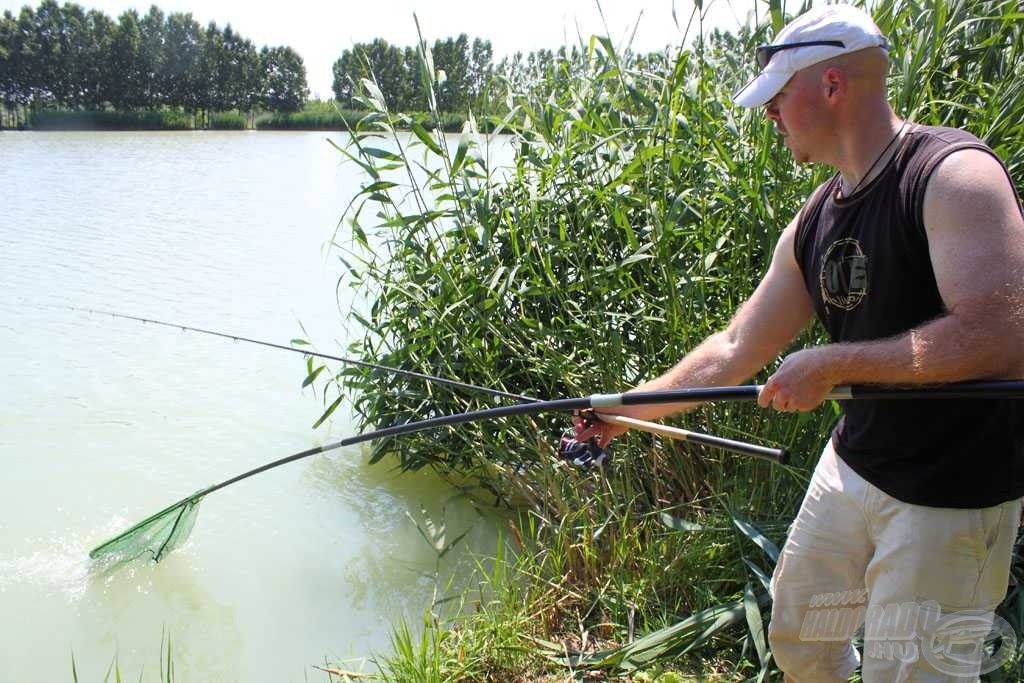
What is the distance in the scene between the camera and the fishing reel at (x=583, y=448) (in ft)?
7.32

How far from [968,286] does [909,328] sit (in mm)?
199

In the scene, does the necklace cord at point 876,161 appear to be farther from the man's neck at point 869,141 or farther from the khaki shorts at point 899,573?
the khaki shorts at point 899,573

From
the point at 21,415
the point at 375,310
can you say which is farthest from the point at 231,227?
the point at 375,310

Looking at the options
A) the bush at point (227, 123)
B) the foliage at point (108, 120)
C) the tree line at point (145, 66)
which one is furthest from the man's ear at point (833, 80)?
the tree line at point (145, 66)

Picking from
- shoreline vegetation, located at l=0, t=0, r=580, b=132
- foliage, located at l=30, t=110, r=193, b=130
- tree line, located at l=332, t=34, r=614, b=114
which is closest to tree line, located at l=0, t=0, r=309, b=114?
shoreline vegetation, located at l=0, t=0, r=580, b=132

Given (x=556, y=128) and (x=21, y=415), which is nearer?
(x=556, y=128)

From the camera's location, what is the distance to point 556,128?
3672 millimetres

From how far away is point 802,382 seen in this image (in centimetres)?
164

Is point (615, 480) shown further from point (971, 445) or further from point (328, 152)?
point (328, 152)

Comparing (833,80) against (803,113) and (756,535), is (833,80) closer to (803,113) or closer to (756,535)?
(803,113)

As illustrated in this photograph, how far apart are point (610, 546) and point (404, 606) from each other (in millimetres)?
1122

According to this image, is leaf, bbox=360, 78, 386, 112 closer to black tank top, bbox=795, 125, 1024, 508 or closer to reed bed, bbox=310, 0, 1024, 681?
reed bed, bbox=310, 0, 1024, 681

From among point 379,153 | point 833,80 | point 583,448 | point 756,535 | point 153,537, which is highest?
point 833,80
